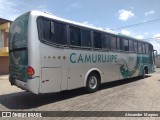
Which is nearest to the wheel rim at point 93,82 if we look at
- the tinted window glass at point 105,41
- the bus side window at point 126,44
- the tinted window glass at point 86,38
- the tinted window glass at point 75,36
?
the tinted window glass at point 86,38

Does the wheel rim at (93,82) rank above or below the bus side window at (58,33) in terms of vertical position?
below

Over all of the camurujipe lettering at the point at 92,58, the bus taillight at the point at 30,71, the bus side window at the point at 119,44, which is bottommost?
the bus taillight at the point at 30,71

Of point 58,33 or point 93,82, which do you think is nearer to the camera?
point 58,33

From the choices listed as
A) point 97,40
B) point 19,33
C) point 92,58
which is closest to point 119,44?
point 97,40

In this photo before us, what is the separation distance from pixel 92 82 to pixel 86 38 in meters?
2.17

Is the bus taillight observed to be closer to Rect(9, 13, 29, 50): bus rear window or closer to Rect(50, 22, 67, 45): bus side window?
Rect(9, 13, 29, 50): bus rear window

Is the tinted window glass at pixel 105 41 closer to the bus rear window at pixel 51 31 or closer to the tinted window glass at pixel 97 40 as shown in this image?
the tinted window glass at pixel 97 40

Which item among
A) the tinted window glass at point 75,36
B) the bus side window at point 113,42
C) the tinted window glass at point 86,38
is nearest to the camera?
the tinted window glass at point 75,36

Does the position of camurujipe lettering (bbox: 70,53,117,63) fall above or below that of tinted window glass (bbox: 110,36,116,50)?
below

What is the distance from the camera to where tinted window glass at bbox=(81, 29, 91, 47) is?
29.9 ft

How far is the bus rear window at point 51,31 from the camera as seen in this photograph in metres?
7.25

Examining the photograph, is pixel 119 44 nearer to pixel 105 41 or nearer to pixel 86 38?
pixel 105 41

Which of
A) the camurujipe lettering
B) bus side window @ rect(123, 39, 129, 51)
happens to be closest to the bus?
the camurujipe lettering

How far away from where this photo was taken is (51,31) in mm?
7535
